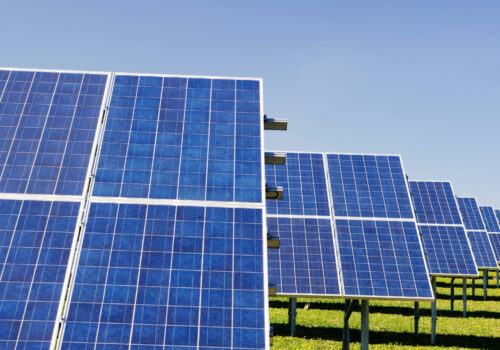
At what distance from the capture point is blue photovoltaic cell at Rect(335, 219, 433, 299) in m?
13.4

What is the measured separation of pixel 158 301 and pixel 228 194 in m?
2.50

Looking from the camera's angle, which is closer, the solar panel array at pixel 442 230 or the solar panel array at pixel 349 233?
the solar panel array at pixel 349 233

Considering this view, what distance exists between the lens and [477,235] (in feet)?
115

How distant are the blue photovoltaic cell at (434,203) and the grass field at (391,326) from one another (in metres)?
6.31

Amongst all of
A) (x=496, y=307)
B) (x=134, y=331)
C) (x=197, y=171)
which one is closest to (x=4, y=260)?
(x=134, y=331)

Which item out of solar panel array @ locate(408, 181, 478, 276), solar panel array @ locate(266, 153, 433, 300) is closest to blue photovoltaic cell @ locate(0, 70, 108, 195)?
solar panel array @ locate(266, 153, 433, 300)

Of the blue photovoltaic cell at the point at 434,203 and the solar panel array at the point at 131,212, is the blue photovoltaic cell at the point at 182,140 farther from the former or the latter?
the blue photovoltaic cell at the point at 434,203

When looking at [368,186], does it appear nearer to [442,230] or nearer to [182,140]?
[442,230]

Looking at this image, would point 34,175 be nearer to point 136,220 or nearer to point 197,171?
point 136,220

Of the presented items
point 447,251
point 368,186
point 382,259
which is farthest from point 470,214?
point 382,259

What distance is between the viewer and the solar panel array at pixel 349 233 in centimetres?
1376

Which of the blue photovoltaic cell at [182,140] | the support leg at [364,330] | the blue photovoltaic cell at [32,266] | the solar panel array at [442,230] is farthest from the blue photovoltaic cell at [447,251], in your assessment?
the blue photovoltaic cell at [32,266]

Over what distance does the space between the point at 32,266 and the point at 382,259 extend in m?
11.0

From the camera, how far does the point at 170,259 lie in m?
7.59
